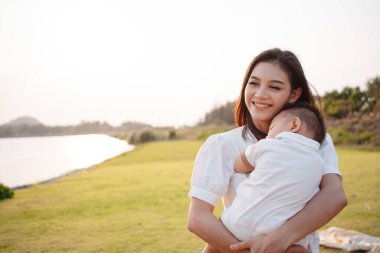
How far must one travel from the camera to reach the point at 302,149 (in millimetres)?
1612

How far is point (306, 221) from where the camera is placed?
1.54 m

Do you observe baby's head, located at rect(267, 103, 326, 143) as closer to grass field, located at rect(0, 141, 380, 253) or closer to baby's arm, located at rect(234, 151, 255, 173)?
baby's arm, located at rect(234, 151, 255, 173)

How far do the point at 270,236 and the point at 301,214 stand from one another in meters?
0.17

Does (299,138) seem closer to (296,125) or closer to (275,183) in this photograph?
(296,125)

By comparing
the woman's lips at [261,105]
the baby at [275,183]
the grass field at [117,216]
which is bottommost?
the grass field at [117,216]

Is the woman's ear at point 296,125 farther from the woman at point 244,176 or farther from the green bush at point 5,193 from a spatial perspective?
the green bush at point 5,193

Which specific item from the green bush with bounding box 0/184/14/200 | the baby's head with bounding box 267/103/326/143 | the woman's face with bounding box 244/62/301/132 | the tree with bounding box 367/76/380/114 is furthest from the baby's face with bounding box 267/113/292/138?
the tree with bounding box 367/76/380/114

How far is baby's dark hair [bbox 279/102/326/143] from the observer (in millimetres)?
1747

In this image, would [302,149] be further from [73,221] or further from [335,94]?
[335,94]

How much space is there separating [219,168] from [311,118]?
1.61 ft

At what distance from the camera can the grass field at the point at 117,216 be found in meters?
4.70

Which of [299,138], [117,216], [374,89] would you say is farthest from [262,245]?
[374,89]

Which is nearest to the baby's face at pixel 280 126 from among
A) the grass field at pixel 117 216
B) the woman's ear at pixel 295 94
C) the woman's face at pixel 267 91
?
the woman's face at pixel 267 91

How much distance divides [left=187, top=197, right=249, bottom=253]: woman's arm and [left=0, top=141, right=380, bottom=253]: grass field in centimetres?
268
